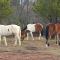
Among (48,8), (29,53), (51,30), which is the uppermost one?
(48,8)

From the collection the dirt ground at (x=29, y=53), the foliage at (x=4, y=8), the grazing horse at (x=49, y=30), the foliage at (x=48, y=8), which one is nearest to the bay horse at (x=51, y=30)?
the grazing horse at (x=49, y=30)

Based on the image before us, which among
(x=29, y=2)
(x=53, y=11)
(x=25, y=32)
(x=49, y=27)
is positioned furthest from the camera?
(x=29, y=2)

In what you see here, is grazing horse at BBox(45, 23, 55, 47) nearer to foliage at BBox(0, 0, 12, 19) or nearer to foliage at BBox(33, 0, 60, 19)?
foliage at BBox(0, 0, 12, 19)

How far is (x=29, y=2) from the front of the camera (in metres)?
44.3

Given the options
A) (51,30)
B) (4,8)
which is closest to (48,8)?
(4,8)

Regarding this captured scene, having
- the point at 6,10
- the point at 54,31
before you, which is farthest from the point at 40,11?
the point at 54,31

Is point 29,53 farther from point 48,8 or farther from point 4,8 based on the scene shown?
point 48,8

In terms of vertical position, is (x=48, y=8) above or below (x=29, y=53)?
above

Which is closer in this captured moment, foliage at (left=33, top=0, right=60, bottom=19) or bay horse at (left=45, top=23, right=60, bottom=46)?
bay horse at (left=45, top=23, right=60, bottom=46)

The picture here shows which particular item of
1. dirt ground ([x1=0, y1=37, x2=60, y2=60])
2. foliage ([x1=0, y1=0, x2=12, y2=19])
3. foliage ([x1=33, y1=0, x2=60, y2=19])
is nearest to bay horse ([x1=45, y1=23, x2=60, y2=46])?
dirt ground ([x1=0, y1=37, x2=60, y2=60])

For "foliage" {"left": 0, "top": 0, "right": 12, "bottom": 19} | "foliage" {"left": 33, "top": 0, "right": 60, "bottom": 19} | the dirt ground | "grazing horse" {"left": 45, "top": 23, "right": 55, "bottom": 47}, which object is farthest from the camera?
"foliage" {"left": 33, "top": 0, "right": 60, "bottom": 19}

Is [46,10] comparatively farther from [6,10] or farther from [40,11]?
[6,10]

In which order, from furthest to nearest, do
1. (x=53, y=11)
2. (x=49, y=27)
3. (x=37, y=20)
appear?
(x=37, y=20) < (x=53, y=11) < (x=49, y=27)

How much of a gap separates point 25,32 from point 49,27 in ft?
11.7
